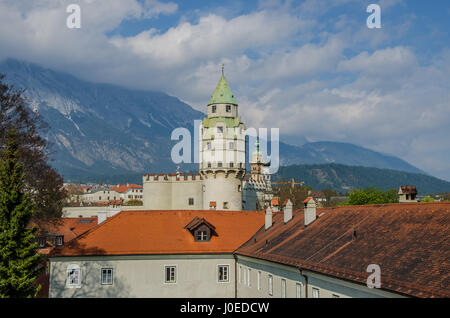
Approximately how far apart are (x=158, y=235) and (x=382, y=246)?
2343 centimetres

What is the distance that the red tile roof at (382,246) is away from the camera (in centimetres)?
2092

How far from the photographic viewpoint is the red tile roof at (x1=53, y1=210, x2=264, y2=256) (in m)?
42.0

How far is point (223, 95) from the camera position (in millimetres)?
80062

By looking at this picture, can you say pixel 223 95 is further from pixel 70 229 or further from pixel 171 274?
pixel 171 274

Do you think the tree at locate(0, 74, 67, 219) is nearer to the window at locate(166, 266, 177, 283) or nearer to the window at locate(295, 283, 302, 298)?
the window at locate(166, 266, 177, 283)

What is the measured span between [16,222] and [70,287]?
12.0 m

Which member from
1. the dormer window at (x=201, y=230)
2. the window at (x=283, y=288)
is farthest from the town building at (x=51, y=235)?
the window at (x=283, y=288)

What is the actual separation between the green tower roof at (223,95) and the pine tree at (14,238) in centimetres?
4954

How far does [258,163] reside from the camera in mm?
186125

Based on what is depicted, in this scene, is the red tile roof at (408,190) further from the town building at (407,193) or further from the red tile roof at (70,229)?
the red tile roof at (70,229)

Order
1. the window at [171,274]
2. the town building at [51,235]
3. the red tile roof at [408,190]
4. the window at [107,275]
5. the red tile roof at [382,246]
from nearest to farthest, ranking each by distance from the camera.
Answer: the red tile roof at [382,246], the red tile roof at [408,190], the window at [107,275], the window at [171,274], the town building at [51,235]

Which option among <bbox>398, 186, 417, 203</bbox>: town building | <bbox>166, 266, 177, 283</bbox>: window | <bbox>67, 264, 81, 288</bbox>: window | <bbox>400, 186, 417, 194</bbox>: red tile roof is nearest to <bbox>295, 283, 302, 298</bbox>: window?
<bbox>398, 186, 417, 203</bbox>: town building

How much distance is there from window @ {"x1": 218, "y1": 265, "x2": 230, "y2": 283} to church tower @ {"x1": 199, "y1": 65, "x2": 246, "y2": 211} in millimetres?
34985

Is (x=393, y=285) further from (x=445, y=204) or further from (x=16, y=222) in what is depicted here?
(x=16, y=222)
